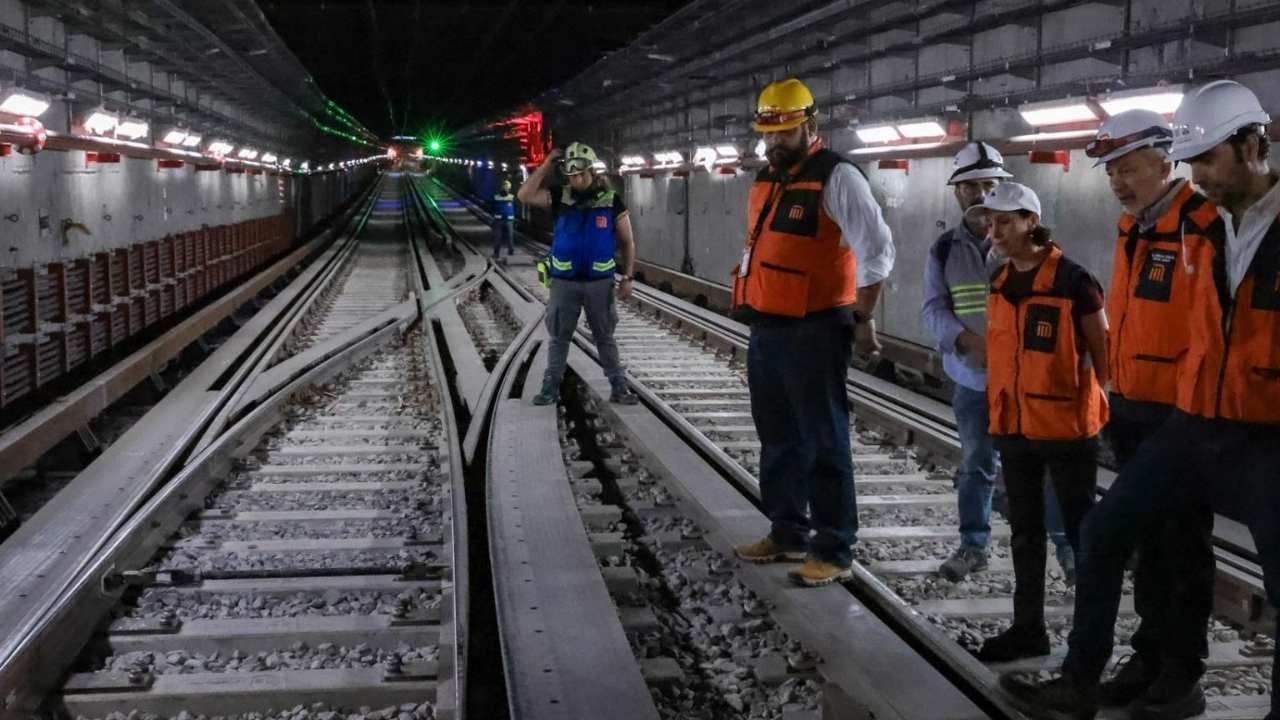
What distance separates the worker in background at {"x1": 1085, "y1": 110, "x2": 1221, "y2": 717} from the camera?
3.83 metres

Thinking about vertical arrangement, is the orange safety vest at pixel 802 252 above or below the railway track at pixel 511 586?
above

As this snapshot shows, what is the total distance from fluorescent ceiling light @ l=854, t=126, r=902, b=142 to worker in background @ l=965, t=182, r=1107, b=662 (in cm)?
775

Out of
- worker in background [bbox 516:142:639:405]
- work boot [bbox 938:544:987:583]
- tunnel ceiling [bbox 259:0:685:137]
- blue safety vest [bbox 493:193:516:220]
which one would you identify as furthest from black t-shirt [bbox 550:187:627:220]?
blue safety vest [bbox 493:193:516:220]

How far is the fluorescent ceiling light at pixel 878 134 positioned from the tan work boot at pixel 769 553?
7.16 metres

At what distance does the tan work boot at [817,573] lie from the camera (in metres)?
5.06

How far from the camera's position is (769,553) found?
17.8 ft

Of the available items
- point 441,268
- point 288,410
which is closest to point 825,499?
point 288,410

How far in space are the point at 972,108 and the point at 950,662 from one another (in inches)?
275

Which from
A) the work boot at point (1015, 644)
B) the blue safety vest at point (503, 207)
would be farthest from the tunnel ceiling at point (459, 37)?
the work boot at point (1015, 644)

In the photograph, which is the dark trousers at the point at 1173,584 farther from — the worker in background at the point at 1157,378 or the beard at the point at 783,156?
the beard at the point at 783,156

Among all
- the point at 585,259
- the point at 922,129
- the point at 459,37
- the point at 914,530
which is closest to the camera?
the point at 914,530

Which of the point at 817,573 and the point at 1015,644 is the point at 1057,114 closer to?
the point at 817,573

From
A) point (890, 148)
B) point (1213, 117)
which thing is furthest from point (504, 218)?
point (1213, 117)

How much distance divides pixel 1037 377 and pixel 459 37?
26.3 metres
